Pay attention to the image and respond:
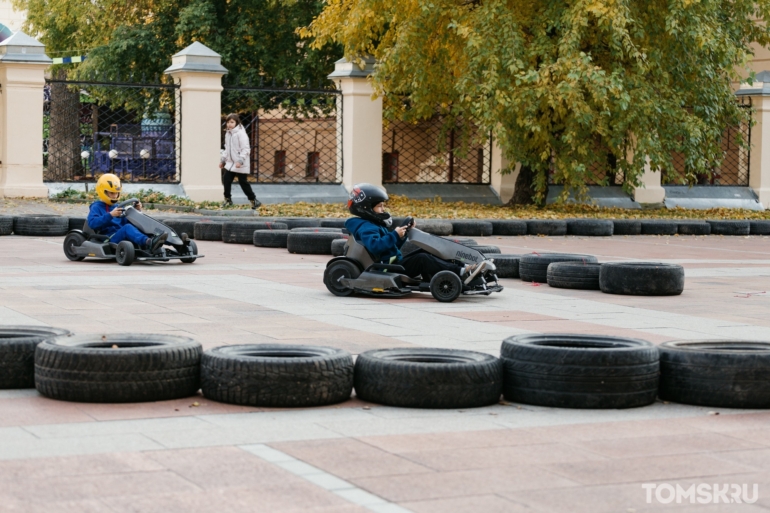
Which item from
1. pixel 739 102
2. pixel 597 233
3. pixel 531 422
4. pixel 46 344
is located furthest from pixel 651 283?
pixel 739 102

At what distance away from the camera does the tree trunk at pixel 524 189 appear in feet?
79.0

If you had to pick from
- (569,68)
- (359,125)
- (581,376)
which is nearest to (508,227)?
(569,68)

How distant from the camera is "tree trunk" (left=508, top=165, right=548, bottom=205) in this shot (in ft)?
79.0

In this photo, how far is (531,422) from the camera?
5355 millimetres

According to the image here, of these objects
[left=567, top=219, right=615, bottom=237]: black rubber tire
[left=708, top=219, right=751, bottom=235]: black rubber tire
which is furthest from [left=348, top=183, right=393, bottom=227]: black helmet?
[left=708, top=219, right=751, bottom=235]: black rubber tire

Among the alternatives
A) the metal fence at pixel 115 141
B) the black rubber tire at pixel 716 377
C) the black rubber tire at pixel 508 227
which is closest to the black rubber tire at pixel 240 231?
the black rubber tire at pixel 508 227

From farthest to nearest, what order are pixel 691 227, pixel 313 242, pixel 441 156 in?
pixel 441 156
pixel 691 227
pixel 313 242

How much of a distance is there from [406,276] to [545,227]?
9229mm

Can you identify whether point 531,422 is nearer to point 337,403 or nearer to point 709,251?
point 337,403

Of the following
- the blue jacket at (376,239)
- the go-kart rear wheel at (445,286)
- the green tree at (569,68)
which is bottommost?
the go-kart rear wheel at (445,286)

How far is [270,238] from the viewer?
1519 centimetres

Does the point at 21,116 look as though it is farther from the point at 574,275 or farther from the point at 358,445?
the point at 358,445

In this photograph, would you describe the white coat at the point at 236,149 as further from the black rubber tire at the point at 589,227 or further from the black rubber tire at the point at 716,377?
the black rubber tire at the point at 716,377

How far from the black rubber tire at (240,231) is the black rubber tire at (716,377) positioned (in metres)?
10.3
